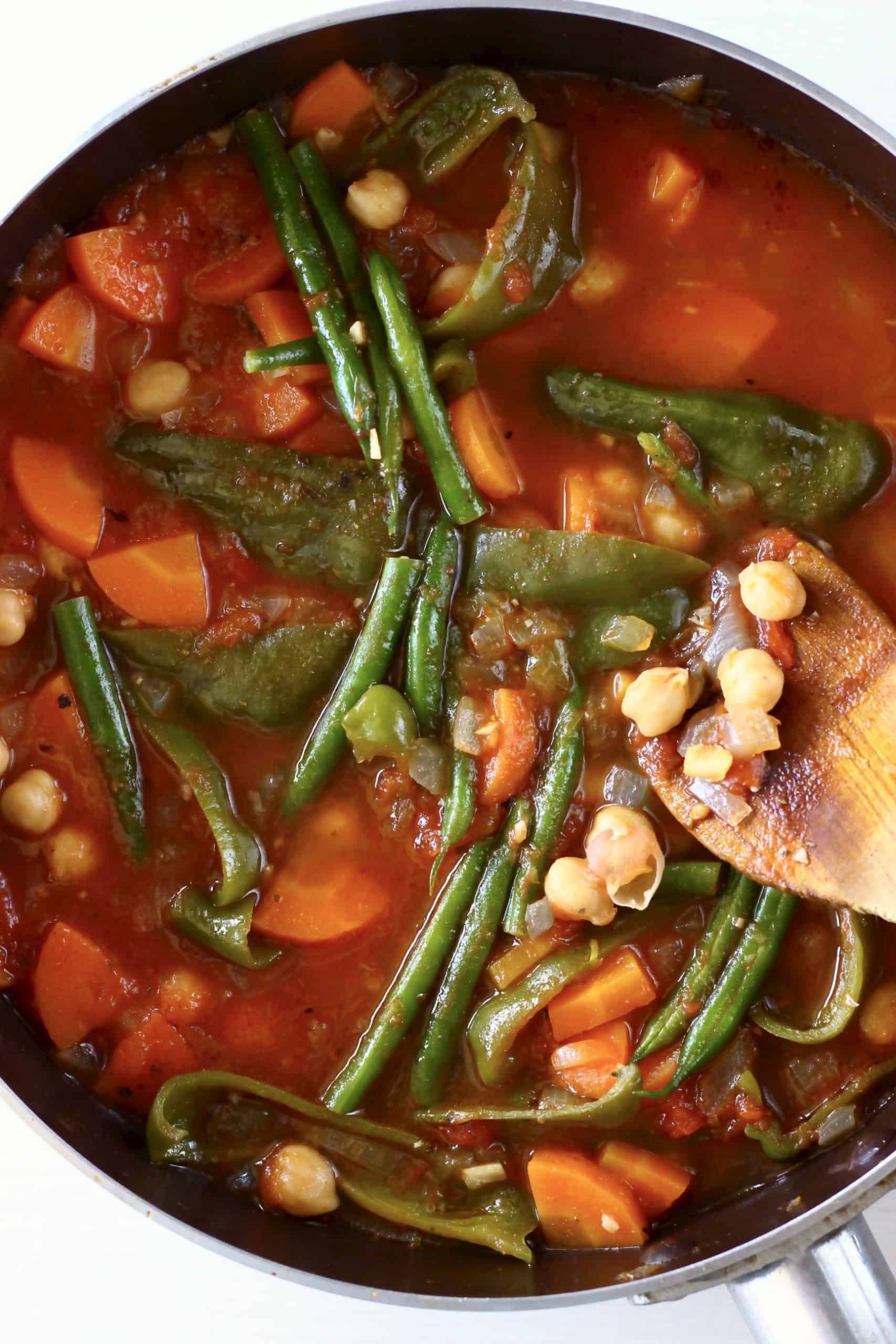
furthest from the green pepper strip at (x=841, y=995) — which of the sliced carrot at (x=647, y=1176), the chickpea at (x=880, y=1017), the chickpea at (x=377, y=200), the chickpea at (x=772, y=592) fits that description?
the chickpea at (x=377, y=200)

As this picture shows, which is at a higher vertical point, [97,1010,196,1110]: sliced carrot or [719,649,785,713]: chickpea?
[719,649,785,713]: chickpea

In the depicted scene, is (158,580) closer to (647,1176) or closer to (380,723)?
(380,723)

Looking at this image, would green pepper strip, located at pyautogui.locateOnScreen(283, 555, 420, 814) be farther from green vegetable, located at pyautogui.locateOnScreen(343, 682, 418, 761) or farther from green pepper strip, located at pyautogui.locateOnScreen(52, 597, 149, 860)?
green pepper strip, located at pyautogui.locateOnScreen(52, 597, 149, 860)

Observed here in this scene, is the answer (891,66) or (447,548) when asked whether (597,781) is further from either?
(891,66)

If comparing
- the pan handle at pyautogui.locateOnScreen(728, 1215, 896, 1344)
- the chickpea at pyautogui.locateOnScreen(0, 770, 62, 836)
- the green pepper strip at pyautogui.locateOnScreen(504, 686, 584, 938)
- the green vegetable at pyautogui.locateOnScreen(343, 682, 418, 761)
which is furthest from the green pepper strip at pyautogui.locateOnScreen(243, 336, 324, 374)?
the pan handle at pyautogui.locateOnScreen(728, 1215, 896, 1344)

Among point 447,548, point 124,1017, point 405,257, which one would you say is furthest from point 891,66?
point 124,1017

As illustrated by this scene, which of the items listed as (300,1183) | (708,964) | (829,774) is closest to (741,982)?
(708,964)

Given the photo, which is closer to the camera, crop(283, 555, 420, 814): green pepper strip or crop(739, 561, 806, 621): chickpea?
crop(739, 561, 806, 621): chickpea

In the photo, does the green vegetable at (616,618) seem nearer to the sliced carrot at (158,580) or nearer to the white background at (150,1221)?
the sliced carrot at (158,580)
